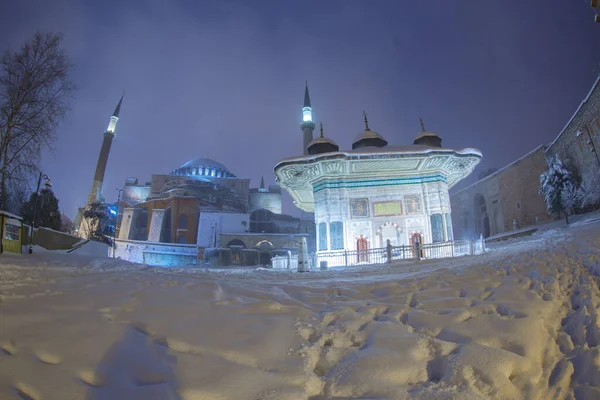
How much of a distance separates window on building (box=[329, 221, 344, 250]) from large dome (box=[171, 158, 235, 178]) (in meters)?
31.8

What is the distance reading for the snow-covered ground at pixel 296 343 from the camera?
2.10m

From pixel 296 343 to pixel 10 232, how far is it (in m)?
10.0

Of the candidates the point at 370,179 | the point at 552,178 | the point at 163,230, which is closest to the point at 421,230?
the point at 370,179

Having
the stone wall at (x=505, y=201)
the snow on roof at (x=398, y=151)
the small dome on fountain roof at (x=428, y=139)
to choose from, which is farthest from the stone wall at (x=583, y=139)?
the small dome on fountain roof at (x=428, y=139)

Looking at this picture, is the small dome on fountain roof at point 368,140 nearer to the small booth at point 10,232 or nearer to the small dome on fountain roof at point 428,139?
the small dome on fountain roof at point 428,139

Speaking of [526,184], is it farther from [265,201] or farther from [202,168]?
[202,168]

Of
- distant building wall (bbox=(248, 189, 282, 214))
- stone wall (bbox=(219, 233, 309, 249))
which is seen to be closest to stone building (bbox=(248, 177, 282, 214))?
distant building wall (bbox=(248, 189, 282, 214))

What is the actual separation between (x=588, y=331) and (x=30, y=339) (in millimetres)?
4667

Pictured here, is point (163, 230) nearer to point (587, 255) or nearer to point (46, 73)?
point (46, 73)

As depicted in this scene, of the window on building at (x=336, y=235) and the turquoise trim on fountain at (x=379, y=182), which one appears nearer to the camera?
the window on building at (x=336, y=235)

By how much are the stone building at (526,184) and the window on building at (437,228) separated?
8930 millimetres

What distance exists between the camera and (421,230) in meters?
16.6

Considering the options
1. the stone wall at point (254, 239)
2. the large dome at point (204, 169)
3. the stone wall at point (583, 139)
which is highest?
the large dome at point (204, 169)

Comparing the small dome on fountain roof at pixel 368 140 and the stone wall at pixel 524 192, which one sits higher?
the small dome on fountain roof at pixel 368 140
